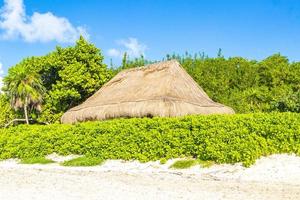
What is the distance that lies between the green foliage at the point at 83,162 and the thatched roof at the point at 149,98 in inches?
179

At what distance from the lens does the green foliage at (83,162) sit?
21.2 meters

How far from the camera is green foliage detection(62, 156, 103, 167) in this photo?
2119 cm

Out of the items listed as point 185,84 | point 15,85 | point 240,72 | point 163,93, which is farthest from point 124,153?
point 15,85

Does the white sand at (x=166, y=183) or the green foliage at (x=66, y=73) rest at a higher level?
the green foliage at (x=66, y=73)

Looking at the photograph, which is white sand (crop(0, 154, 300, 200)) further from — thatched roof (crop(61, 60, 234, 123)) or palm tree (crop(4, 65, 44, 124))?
palm tree (crop(4, 65, 44, 124))

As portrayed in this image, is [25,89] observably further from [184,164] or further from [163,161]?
[184,164]

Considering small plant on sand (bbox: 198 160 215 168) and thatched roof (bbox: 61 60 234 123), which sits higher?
thatched roof (bbox: 61 60 234 123)

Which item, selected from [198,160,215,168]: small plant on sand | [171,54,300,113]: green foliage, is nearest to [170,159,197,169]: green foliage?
[198,160,215,168]: small plant on sand

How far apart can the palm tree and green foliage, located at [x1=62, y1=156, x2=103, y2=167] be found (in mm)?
15720

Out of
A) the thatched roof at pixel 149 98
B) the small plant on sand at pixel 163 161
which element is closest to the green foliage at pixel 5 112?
the thatched roof at pixel 149 98

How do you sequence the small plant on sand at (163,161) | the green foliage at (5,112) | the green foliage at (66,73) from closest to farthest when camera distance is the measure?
the small plant on sand at (163,161) → the green foliage at (66,73) → the green foliage at (5,112)

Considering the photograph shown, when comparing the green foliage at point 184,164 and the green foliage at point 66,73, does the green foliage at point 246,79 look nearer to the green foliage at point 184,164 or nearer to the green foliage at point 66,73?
the green foliage at point 66,73

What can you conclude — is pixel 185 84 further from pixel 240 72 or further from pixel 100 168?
pixel 100 168

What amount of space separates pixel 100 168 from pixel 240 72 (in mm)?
16908
